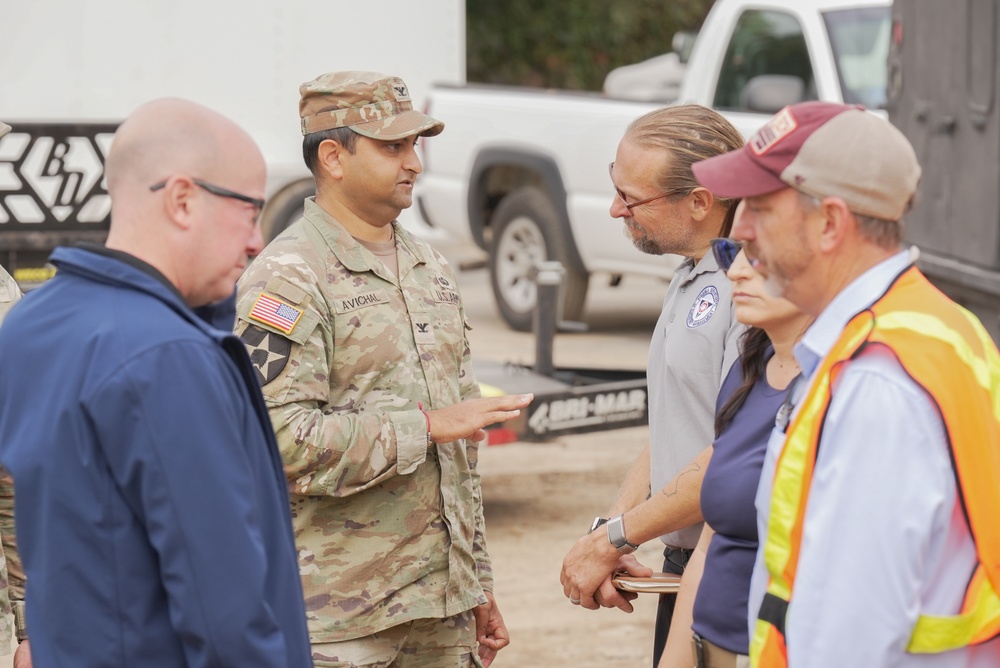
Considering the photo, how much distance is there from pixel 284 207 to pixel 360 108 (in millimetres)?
8050

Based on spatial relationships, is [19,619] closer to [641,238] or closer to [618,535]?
[618,535]

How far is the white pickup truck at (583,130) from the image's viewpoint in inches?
369

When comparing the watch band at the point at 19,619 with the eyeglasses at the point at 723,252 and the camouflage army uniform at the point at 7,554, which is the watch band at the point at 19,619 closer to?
the camouflage army uniform at the point at 7,554

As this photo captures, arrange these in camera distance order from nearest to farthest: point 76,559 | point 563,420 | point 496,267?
1. point 76,559
2. point 563,420
3. point 496,267

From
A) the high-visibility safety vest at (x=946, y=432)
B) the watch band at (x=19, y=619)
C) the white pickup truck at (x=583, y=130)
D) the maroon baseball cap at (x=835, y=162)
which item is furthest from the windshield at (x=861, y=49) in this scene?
the high-visibility safety vest at (x=946, y=432)

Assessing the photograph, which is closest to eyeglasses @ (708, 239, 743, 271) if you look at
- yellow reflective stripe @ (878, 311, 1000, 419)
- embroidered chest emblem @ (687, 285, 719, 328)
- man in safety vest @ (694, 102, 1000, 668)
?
embroidered chest emblem @ (687, 285, 719, 328)

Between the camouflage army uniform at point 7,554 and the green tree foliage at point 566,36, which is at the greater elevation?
the camouflage army uniform at point 7,554

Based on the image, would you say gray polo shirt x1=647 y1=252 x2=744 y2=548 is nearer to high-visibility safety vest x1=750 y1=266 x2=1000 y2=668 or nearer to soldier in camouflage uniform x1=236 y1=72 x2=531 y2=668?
soldier in camouflage uniform x1=236 y1=72 x2=531 y2=668

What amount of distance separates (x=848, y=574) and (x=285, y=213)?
380 inches

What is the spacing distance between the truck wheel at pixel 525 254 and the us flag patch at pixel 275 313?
773cm

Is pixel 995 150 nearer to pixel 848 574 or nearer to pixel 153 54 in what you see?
pixel 848 574

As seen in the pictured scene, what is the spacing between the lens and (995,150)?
602 cm

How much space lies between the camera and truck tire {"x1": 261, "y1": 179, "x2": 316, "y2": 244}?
1112 cm

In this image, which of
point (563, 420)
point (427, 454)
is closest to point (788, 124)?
point (427, 454)
